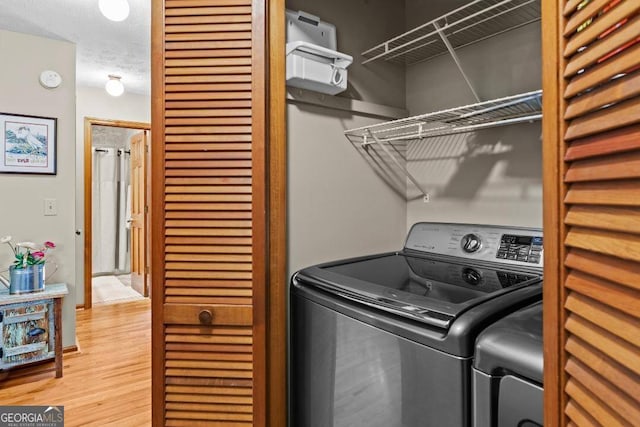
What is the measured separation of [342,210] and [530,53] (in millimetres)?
951

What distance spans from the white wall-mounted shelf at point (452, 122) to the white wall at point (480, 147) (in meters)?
0.08

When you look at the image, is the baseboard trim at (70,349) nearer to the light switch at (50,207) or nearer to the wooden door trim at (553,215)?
the light switch at (50,207)

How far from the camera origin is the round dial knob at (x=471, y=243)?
1478 mm

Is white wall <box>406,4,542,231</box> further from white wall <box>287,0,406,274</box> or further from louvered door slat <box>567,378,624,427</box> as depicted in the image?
louvered door slat <box>567,378,624,427</box>

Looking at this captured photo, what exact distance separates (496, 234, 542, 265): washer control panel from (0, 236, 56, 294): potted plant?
293cm

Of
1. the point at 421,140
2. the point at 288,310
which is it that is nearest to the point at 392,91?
the point at 421,140

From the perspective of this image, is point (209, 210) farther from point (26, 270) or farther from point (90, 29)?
point (90, 29)

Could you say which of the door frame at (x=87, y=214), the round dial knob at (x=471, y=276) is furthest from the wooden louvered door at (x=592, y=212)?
the door frame at (x=87, y=214)

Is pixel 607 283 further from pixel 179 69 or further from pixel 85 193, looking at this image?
pixel 85 193

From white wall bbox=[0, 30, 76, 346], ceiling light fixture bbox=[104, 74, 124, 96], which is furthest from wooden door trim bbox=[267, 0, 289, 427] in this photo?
ceiling light fixture bbox=[104, 74, 124, 96]

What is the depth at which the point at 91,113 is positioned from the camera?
4.21 m

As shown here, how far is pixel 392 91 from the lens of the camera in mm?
1844

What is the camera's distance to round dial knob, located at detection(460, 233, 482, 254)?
4.85 ft

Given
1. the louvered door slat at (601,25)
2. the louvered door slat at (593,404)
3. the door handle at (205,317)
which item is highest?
the louvered door slat at (601,25)
